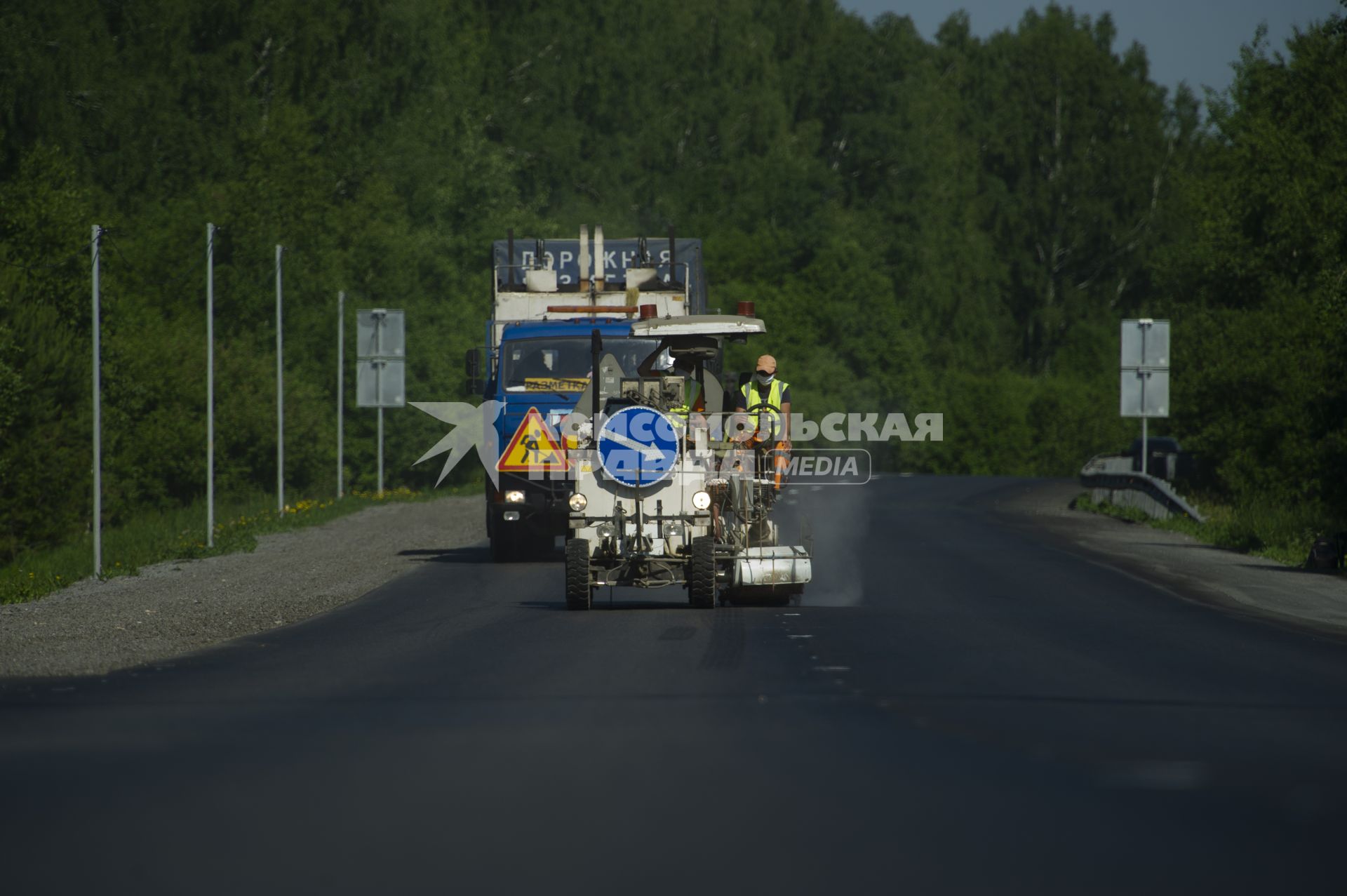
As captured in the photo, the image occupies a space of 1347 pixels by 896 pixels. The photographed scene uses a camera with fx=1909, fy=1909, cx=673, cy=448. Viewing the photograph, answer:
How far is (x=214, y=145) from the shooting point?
68.6 m

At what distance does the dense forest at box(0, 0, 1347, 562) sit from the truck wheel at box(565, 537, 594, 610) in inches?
656

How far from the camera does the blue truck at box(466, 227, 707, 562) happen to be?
2552 centimetres

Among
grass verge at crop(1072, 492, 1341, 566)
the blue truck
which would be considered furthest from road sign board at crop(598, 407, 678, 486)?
grass verge at crop(1072, 492, 1341, 566)

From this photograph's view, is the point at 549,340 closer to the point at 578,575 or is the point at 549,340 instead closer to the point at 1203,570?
the point at 578,575

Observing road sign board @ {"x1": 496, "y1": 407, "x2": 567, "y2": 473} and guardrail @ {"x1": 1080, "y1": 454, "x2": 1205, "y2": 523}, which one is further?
guardrail @ {"x1": 1080, "y1": 454, "x2": 1205, "y2": 523}

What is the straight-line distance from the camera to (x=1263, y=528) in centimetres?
3247

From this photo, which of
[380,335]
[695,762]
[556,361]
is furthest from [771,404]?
[380,335]

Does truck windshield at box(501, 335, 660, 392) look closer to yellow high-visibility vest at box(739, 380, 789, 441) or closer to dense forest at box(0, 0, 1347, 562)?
yellow high-visibility vest at box(739, 380, 789, 441)

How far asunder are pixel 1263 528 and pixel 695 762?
2509 cm

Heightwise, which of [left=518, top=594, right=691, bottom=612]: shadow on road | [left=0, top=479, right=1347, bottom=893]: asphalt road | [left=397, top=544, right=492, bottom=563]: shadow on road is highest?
[left=0, top=479, right=1347, bottom=893]: asphalt road

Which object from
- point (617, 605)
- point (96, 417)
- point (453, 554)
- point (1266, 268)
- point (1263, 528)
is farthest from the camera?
point (1266, 268)

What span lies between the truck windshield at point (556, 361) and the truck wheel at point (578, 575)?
23.0 ft

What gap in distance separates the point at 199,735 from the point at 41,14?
2313 inches

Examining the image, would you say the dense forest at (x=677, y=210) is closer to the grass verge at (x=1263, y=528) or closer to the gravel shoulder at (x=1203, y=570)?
the grass verge at (x=1263, y=528)
